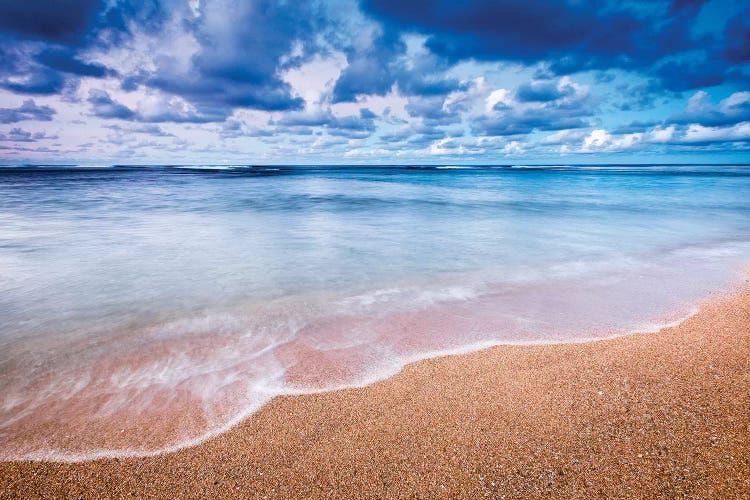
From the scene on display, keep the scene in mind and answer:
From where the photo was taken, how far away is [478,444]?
270 cm

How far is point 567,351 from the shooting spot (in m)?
4.04

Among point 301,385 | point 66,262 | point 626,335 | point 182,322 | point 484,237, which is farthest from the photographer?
point 484,237

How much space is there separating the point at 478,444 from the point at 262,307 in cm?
373

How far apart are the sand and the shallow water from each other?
0.81ft

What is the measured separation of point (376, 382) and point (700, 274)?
700 cm

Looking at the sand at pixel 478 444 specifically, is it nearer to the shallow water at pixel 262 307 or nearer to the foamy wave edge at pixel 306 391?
the foamy wave edge at pixel 306 391

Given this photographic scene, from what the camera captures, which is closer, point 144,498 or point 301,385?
point 144,498

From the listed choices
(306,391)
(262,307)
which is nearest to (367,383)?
(306,391)

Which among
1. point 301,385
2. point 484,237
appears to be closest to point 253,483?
point 301,385

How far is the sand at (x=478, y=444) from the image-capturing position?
93.8 inches

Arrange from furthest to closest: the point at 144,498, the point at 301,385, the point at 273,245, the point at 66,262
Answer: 1. the point at 273,245
2. the point at 66,262
3. the point at 301,385
4. the point at 144,498

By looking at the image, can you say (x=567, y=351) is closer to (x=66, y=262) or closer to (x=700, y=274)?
(x=700, y=274)

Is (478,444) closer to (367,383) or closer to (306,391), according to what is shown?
(367,383)

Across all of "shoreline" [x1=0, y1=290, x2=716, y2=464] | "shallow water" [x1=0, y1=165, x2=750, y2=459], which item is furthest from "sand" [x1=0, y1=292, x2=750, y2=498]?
"shallow water" [x1=0, y1=165, x2=750, y2=459]
